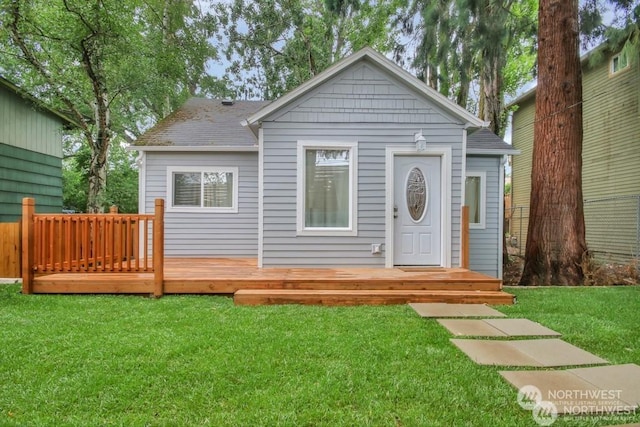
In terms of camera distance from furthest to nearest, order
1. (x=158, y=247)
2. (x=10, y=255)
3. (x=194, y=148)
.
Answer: (x=194, y=148) → (x=10, y=255) → (x=158, y=247)

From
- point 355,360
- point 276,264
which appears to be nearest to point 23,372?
point 355,360

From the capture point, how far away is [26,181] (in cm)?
945

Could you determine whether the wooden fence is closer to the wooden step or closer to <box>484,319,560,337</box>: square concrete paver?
the wooden step

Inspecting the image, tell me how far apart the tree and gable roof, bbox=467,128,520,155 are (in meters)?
8.56

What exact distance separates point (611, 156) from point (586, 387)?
36.6 feet

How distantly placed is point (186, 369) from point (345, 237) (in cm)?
380

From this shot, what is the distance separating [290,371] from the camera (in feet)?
8.59

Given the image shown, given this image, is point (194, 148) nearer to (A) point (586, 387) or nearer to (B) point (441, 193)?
(B) point (441, 193)

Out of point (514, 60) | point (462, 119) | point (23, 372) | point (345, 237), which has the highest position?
point (514, 60)

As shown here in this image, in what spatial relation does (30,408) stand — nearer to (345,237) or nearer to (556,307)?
(345,237)

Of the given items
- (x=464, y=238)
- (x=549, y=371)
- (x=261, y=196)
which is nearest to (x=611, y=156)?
(x=464, y=238)

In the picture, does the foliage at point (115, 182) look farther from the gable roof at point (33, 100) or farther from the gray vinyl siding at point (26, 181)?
the gray vinyl siding at point (26, 181)

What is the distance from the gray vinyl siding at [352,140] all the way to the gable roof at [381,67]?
11 cm

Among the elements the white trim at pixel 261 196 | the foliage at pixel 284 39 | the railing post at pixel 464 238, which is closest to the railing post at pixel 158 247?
the white trim at pixel 261 196
